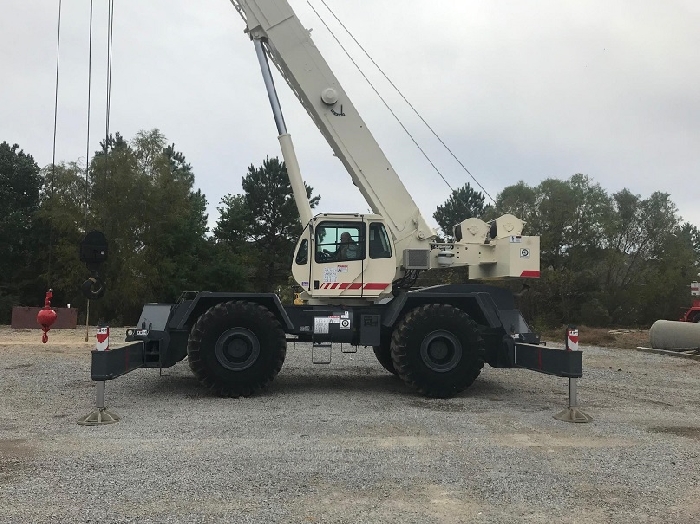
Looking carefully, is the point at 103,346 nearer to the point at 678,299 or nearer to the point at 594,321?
the point at 594,321

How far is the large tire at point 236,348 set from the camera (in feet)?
30.4

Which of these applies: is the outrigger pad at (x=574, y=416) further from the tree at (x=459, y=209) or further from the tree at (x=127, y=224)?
the tree at (x=459, y=209)

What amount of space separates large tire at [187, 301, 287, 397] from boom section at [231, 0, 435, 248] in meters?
3.14

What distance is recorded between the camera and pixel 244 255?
44344mm

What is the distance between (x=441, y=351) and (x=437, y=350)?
0.07 metres

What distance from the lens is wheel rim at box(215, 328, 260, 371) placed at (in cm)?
938

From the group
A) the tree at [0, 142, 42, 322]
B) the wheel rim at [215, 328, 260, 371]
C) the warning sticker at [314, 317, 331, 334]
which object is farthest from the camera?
the tree at [0, 142, 42, 322]

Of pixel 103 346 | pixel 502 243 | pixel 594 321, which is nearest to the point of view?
pixel 103 346

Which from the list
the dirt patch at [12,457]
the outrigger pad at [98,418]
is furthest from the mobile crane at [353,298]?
the dirt patch at [12,457]

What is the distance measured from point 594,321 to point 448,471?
3824cm

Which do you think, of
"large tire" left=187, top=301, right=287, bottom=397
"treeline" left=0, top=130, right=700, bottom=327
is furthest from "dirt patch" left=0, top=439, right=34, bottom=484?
"treeline" left=0, top=130, right=700, bottom=327

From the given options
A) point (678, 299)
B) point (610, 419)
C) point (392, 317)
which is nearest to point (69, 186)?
point (392, 317)

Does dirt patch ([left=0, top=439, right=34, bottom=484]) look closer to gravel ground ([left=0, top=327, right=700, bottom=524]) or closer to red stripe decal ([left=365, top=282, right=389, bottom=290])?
gravel ground ([left=0, top=327, right=700, bottom=524])

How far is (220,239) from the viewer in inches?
1821
